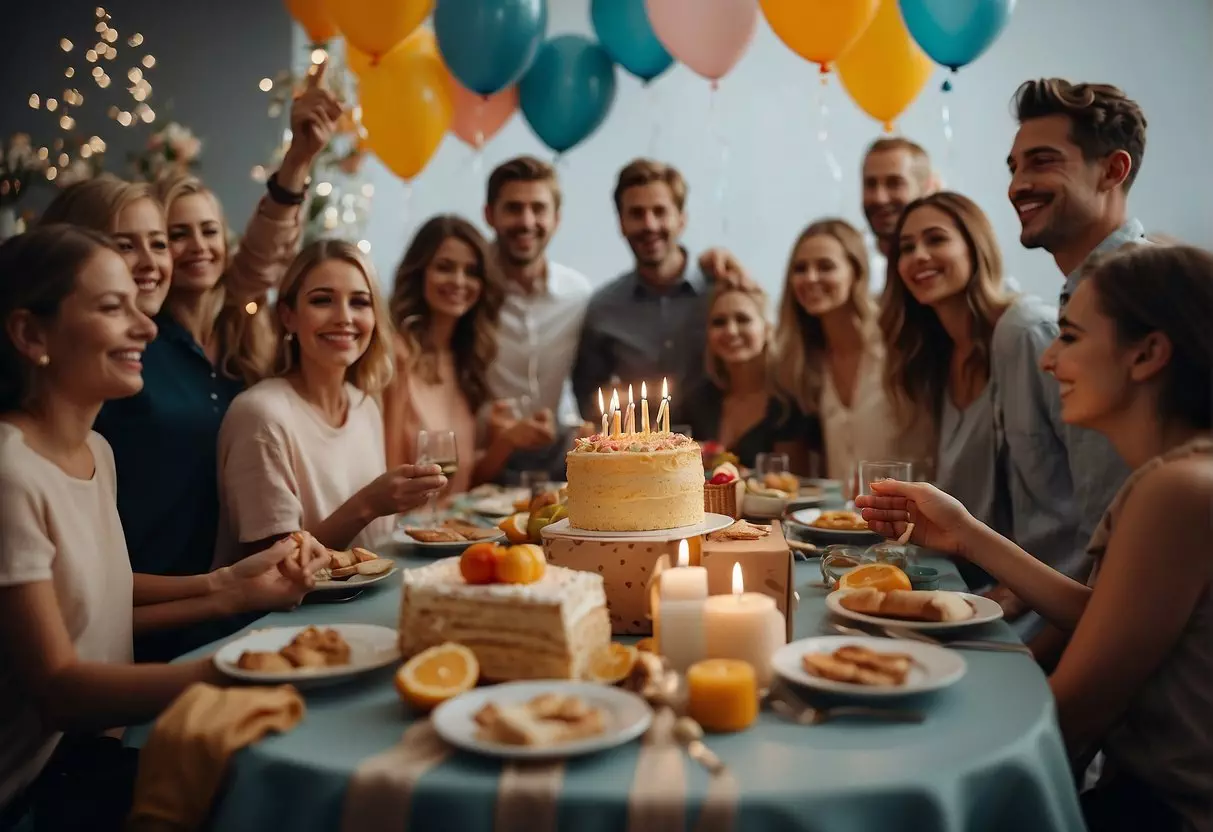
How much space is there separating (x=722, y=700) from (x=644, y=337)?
12.3ft

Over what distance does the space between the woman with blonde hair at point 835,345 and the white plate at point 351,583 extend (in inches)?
101

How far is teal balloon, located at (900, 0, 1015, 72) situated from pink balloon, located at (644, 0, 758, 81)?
0.76 m

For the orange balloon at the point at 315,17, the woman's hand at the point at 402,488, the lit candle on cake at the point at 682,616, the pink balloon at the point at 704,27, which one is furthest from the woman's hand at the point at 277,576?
the orange balloon at the point at 315,17

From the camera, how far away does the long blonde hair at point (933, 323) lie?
3.66 m

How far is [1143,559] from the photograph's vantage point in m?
1.75

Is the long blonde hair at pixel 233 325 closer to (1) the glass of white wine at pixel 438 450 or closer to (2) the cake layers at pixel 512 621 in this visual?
(1) the glass of white wine at pixel 438 450

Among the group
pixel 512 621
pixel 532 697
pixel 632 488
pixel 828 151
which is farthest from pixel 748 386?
pixel 532 697

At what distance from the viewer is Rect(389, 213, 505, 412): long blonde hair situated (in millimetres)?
4453

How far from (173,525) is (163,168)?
3.98 metres

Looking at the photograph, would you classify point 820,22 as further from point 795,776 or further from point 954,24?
point 795,776

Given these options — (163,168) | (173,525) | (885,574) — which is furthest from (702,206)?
(885,574)

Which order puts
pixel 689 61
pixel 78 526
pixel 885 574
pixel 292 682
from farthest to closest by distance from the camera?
pixel 689 61 < pixel 885 574 < pixel 78 526 < pixel 292 682

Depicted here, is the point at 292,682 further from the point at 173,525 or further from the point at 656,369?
the point at 656,369

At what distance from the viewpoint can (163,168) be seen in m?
6.34
